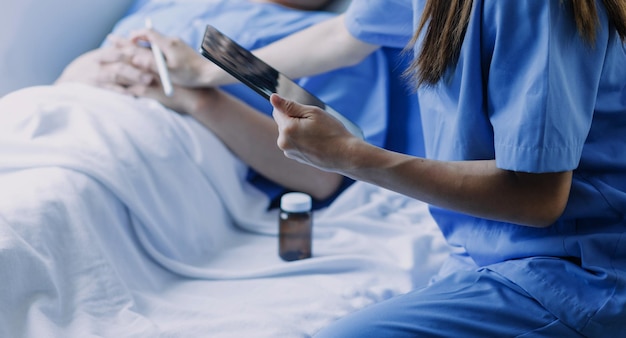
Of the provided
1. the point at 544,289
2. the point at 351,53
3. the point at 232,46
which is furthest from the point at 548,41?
the point at 351,53

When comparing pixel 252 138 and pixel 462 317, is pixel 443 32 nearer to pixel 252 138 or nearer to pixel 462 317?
pixel 462 317

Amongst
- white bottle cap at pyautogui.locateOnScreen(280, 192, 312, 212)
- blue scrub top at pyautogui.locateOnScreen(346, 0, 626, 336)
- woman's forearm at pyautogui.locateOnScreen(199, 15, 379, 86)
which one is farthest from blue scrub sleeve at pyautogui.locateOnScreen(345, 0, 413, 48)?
white bottle cap at pyautogui.locateOnScreen(280, 192, 312, 212)

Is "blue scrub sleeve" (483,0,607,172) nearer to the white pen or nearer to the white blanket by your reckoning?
the white blanket

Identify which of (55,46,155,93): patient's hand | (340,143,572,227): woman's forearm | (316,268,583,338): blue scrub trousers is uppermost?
(340,143,572,227): woman's forearm

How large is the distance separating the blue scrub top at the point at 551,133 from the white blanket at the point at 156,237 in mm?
323

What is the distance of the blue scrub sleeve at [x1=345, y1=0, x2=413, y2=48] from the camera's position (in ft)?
4.05

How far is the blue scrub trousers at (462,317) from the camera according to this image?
3.07 feet

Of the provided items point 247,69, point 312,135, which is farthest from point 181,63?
point 312,135

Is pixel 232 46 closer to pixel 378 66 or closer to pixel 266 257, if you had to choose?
pixel 266 257

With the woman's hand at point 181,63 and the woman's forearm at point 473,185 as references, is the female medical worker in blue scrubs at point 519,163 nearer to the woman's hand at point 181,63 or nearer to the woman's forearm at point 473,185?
the woman's forearm at point 473,185

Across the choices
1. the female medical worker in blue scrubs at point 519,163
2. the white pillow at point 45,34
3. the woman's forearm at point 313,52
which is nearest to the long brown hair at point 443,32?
the female medical worker in blue scrubs at point 519,163

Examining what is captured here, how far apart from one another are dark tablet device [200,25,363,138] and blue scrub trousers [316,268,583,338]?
30 cm

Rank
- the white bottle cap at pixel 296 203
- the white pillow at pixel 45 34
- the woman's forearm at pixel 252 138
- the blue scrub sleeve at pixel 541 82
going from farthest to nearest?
the white pillow at pixel 45 34, the woman's forearm at pixel 252 138, the white bottle cap at pixel 296 203, the blue scrub sleeve at pixel 541 82

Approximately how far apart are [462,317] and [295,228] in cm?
49
